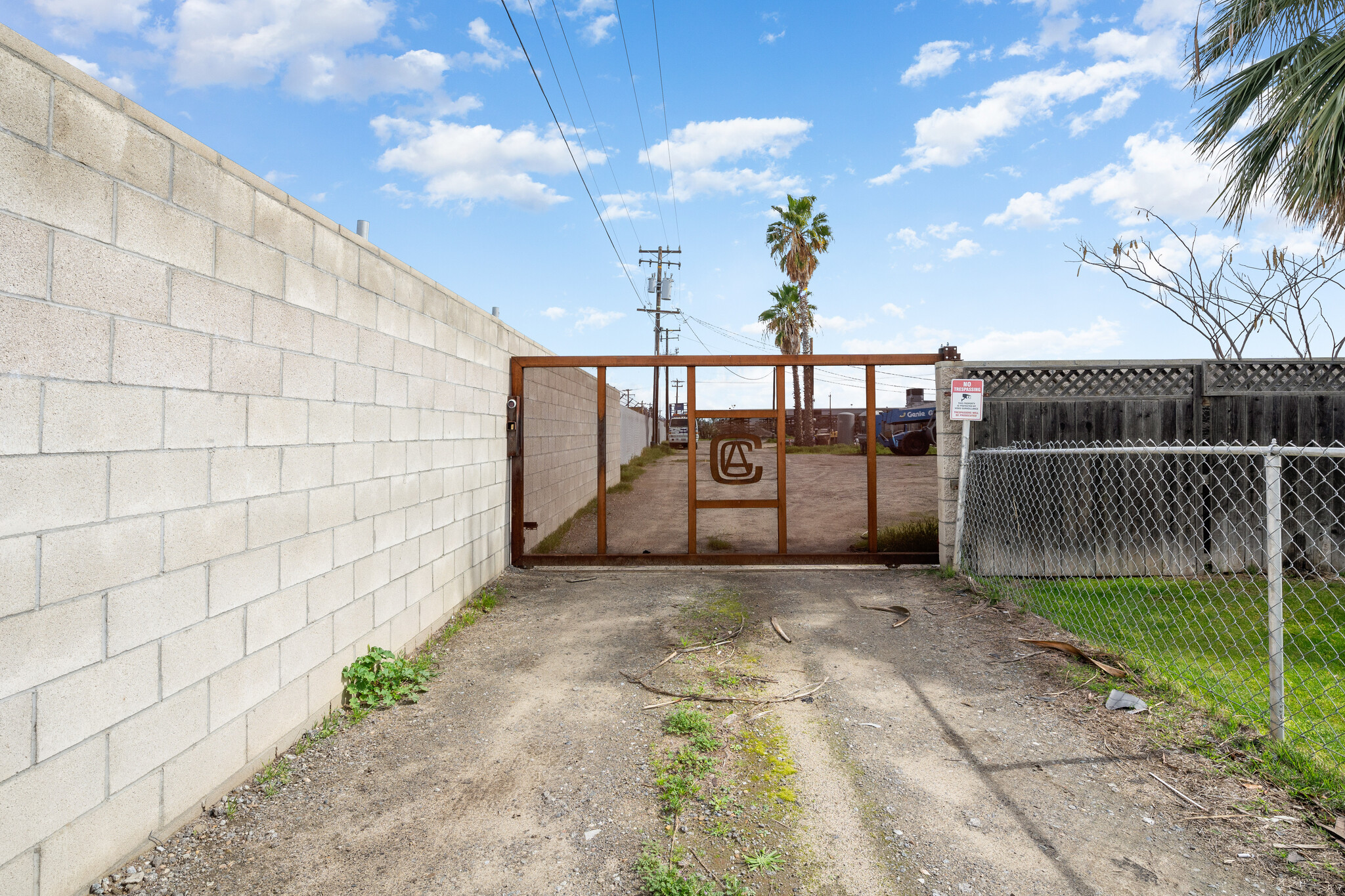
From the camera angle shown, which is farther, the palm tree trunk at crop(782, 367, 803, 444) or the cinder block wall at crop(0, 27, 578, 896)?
the palm tree trunk at crop(782, 367, 803, 444)

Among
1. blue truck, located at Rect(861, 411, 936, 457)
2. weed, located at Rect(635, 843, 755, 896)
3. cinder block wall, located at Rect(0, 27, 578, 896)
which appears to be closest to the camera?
cinder block wall, located at Rect(0, 27, 578, 896)

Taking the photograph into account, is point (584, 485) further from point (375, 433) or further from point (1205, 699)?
point (1205, 699)

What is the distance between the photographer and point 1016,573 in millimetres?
6230

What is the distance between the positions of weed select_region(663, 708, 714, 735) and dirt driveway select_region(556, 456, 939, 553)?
13.2 ft

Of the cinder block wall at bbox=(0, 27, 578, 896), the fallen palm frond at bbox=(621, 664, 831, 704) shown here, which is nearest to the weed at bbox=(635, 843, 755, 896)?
the fallen palm frond at bbox=(621, 664, 831, 704)

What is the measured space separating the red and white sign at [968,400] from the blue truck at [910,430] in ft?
44.4

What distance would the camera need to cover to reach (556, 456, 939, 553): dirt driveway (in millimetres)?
8914

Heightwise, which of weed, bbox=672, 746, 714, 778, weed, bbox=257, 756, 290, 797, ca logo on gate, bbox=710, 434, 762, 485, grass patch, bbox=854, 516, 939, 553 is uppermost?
ca logo on gate, bbox=710, 434, 762, 485

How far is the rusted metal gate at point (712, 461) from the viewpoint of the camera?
6.61 meters

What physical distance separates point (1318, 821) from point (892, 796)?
1457mm

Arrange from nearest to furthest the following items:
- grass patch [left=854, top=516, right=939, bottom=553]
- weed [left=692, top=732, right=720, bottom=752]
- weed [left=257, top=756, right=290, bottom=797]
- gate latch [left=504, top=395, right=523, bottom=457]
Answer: weed [left=257, top=756, right=290, bottom=797], weed [left=692, top=732, right=720, bottom=752], gate latch [left=504, top=395, right=523, bottom=457], grass patch [left=854, top=516, right=939, bottom=553]

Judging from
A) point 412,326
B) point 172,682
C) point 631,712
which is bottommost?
point 631,712

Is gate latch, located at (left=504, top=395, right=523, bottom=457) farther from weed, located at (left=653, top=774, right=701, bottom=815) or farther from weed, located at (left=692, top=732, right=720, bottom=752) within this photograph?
weed, located at (left=653, top=774, right=701, bottom=815)

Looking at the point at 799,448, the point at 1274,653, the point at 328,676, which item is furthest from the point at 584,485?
the point at 799,448
